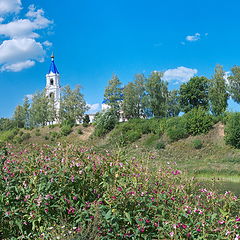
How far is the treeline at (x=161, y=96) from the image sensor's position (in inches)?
1742

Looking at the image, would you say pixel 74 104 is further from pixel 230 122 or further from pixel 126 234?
pixel 126 234

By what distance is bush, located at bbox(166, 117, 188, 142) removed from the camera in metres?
34.9

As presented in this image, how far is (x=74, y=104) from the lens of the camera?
50656 mm

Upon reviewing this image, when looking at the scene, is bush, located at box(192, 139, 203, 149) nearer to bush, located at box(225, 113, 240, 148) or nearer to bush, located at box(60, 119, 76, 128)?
bush, located at box(225, 113, 240, 148)

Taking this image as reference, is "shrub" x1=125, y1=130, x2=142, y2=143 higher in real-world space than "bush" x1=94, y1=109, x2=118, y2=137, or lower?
lower

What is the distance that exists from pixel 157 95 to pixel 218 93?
893cm

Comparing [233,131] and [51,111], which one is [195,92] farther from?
[51,111]

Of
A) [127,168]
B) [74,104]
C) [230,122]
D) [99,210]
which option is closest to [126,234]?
[99,210]

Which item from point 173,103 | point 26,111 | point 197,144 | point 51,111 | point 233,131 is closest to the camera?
point 233,131

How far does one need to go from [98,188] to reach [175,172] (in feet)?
4.53

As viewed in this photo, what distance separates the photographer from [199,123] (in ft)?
113

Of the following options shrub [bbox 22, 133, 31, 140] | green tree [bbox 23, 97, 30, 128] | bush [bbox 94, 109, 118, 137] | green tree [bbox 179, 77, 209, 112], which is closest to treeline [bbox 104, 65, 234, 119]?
green tree [bbox 179, 77, 209, 112]

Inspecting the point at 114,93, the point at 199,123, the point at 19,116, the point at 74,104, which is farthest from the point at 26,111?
the point at 199,123

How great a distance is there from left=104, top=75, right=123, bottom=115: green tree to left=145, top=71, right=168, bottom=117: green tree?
423 centimetres
